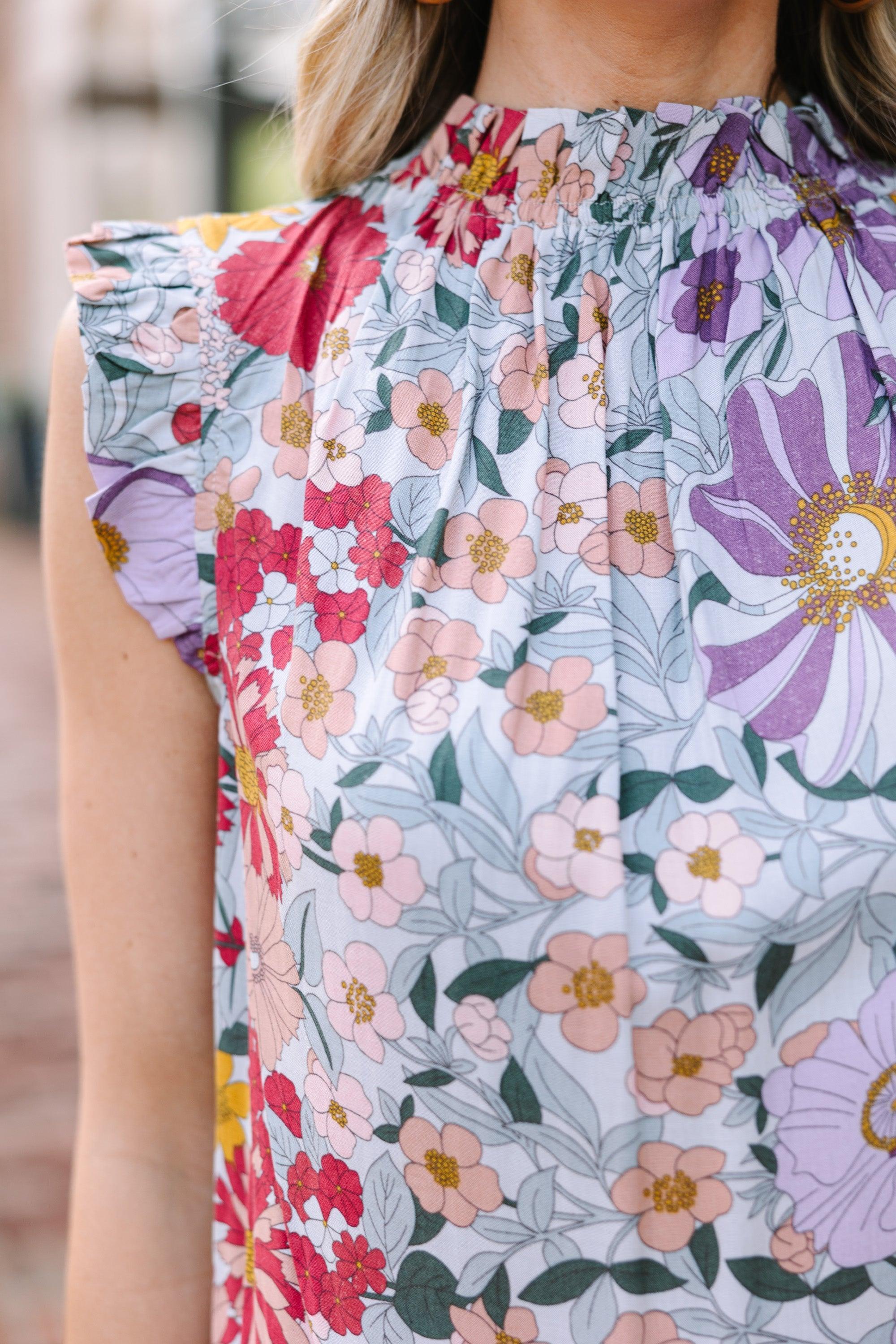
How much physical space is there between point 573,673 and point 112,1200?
2.47 feet

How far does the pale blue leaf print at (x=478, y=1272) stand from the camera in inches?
35.6

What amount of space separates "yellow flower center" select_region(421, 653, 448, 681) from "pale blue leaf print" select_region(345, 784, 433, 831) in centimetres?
9

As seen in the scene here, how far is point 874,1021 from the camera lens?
2.81 ft

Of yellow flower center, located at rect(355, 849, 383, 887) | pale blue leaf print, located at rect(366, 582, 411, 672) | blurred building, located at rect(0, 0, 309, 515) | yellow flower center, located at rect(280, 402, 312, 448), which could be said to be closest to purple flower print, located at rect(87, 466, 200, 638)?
yellow flower center, located at rect(280, 402, 312, 448)

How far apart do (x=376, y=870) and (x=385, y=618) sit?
20 cm

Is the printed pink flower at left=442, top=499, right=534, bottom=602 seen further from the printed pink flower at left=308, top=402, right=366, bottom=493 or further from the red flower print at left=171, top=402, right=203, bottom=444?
the red flower print at left=171, top=402, right=203, bottom=444

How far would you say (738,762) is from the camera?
87 cm

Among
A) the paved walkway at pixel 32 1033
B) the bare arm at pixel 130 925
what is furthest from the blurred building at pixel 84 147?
the bare arm at pixel 130 925

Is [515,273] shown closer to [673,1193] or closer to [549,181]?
[549,181]

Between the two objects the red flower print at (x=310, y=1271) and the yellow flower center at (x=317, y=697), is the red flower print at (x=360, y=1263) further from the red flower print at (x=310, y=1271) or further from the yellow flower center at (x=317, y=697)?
the yellow flower center at (x=317, y=697)

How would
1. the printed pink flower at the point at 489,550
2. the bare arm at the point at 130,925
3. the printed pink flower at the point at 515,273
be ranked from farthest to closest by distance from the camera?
the bare arm at the point at 130,925 → the printed pink flower at the point at 515,273 → the printed pink flower at the point at 489,550

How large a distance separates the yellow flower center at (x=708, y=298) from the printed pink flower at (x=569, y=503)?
0.56 feet

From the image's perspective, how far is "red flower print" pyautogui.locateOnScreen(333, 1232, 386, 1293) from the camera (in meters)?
0.96

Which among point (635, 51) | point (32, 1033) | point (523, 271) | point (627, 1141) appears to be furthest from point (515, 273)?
point (32, 1033)
